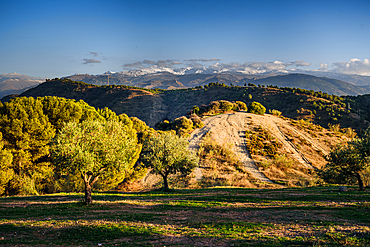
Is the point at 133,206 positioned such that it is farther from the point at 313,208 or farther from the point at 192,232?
the point at 313,208

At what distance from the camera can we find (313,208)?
1661 centimetres

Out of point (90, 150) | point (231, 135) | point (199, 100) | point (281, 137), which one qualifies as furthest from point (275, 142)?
point (199, 100)

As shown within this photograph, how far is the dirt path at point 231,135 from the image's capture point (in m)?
44.9

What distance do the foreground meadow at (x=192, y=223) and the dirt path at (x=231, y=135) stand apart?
2293 centimetres

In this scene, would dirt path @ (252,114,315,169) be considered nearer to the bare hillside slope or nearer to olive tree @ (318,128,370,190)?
the bare hillside slope

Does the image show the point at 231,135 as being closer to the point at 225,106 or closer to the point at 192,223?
the point at 225,106

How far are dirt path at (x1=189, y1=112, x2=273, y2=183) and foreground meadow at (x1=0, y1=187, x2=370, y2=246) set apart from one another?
75.2ft

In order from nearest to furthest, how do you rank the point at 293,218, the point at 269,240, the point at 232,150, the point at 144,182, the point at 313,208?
the point at 269,240 → the point at 293,218 → the point at 313,208 → the point at 144,182 → the point at 232,150

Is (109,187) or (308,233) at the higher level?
(308,233)

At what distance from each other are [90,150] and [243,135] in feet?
167

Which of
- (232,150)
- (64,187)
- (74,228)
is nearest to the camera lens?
(74,228)

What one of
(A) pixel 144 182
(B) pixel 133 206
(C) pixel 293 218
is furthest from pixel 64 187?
(C) pixel 293 218

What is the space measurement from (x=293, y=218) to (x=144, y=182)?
31393mm

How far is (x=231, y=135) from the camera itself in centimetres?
6181
